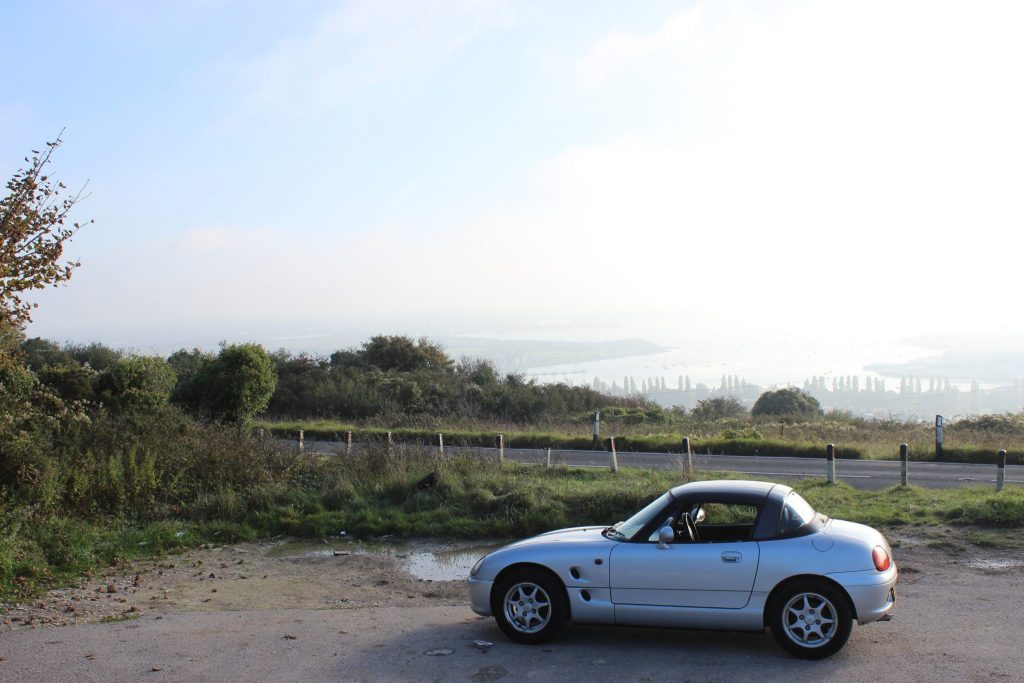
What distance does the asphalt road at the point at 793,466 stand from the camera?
18.2m

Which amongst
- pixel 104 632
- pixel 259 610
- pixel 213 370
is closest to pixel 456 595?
pixel 259 610

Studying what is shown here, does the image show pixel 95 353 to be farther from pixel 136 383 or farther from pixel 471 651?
pixel 471 651

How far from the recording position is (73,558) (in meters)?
11.3

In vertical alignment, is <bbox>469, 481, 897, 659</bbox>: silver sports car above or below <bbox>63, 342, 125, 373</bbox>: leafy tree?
below

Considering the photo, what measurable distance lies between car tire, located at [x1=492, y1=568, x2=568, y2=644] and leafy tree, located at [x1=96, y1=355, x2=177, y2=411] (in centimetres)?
1470

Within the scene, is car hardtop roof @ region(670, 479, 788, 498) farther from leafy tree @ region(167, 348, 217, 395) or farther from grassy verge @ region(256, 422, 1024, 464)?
leafy tree @ region(167, 348, 217, 395)

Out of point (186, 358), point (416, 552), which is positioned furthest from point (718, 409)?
point (416, 552)

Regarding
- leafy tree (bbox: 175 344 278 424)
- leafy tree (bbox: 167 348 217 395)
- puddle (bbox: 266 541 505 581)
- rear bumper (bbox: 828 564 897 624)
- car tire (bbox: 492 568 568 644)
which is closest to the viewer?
rear bumper (bbox: 828 564 897 624)

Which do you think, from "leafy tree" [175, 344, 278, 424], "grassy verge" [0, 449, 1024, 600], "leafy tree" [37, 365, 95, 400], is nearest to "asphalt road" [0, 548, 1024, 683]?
"grassy verge" [0, 449, 1024, 600]

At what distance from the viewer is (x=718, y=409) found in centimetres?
3944

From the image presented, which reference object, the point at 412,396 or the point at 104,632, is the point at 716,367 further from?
the point at 104,632

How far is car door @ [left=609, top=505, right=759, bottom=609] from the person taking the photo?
7238mm

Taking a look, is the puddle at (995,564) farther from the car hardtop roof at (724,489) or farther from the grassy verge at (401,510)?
the car hardtop roof at (724,489)

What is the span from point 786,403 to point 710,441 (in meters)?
17.9
